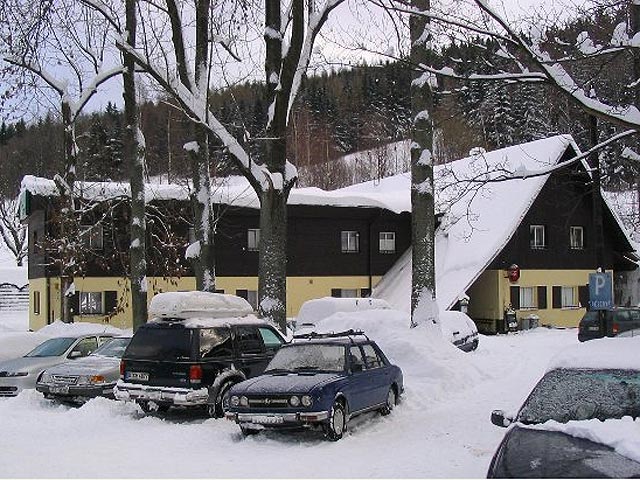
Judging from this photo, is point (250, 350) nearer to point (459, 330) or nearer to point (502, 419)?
point (502, 419)

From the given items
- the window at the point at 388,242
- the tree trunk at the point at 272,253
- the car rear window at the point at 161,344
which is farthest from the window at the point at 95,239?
the car rear window at the point at 161,344

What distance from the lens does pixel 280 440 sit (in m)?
10.9

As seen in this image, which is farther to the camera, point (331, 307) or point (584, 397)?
point (331, 307)

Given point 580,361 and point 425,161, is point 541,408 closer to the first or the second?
point 580,361

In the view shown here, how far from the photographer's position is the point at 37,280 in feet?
112

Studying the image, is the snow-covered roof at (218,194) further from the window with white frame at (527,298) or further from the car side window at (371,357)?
the car side window at (371,357)

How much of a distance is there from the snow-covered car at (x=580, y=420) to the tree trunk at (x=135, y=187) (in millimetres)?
13417

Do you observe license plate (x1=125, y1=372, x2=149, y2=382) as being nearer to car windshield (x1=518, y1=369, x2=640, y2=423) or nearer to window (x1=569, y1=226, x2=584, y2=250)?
car windshield (x1=518, y1=369, x2=640, y2=423)

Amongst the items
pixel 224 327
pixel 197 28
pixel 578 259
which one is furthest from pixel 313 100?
pixel 224 327

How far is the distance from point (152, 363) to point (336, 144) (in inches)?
2889

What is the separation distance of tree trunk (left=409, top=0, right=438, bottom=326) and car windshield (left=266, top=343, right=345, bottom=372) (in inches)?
221

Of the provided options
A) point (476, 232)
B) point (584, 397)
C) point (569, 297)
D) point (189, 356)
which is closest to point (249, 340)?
point (189, 356)

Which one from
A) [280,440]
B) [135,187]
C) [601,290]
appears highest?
[135,187]

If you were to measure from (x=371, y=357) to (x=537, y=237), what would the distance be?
25649 millimetres
